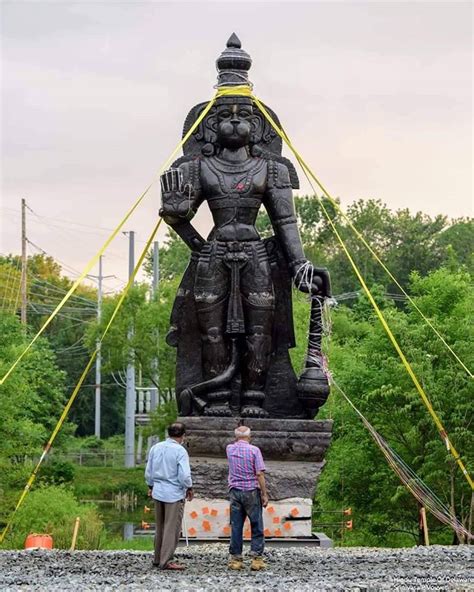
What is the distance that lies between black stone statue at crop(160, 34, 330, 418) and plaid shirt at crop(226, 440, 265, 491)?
3.28 meters

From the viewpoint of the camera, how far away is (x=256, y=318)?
1625 centimetres

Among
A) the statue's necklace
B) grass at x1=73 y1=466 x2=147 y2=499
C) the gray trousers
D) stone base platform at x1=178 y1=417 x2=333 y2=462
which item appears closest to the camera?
the gray trousers

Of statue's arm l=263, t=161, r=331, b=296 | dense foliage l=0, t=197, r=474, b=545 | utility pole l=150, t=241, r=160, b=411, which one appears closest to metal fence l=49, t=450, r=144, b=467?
utility pole l=150, t=241, r=160, b=411

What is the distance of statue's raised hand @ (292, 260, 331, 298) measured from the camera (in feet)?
52.4

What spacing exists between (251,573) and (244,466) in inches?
37.9

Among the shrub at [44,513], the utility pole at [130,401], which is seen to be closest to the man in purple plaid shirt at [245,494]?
the shrub at [44,513]

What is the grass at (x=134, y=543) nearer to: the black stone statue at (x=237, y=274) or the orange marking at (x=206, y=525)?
the black stone statue at (x=237, y=274)

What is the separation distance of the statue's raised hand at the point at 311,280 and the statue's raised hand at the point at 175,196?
57.7 inches

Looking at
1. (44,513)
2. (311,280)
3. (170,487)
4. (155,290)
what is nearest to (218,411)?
(311,280)

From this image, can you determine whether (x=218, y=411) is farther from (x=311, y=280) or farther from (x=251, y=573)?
(x=251, y=573)

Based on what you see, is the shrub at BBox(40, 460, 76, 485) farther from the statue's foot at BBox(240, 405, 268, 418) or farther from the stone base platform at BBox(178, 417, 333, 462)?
the stone base platform at BBox(178, 417, 333, 462)

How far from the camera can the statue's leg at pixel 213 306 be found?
16.2m

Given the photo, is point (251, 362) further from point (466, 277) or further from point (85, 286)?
point (85, 286)

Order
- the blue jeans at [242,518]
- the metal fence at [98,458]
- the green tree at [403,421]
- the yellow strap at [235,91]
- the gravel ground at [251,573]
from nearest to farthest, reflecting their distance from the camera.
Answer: the gravel ground at [251,573], the blue jeans at [242,518], the yellow strap at [235,91], the green tree at [403,421], the metal fence at [98,458]
